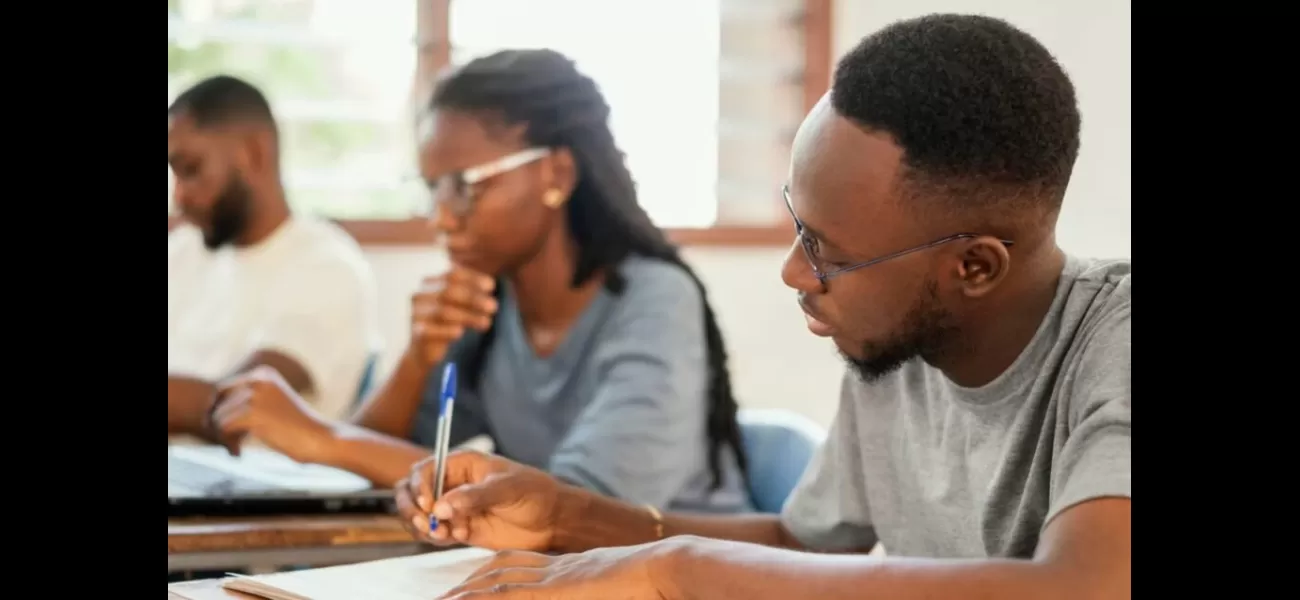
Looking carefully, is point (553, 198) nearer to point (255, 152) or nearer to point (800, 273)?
point (800, 273)

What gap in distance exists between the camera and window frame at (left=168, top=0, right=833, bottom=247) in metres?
3.62

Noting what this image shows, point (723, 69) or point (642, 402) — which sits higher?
point (723, 69)

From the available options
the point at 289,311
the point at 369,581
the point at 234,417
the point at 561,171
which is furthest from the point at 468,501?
the point at 289,311

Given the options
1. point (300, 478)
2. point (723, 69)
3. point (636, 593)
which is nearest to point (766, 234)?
point (723, 69)

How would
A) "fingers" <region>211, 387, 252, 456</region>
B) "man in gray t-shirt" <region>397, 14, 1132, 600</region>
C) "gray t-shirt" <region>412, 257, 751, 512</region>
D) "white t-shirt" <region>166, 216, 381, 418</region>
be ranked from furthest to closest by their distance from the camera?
"white t-shirt" <region>166, 216, 381, 418</region>, "fingers" <region>211, 387, 252, 456</region>, "gray t-shirt" <region>412, 257, 751, 512</region>, "man in gray t-shirt" <region>397, 14, 1132, 600</region>

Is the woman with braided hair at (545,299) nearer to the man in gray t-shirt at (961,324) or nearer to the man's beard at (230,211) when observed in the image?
the man in gray t-shirt at (961,324)

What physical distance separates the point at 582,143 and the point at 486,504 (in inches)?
35.0

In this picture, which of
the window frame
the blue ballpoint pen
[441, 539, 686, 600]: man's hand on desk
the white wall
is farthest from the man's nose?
the window frame

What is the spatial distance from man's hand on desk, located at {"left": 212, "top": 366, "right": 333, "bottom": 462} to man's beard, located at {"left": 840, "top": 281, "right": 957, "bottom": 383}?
935mm

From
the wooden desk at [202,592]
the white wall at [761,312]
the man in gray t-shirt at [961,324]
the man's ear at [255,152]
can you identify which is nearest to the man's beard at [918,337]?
the man in gray t-shirt at [961,324]

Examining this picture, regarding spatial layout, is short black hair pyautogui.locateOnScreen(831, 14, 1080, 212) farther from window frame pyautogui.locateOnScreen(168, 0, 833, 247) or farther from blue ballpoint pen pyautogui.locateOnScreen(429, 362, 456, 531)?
window frame pyautogui.locateOnScreen(168, 0, 833, 247)

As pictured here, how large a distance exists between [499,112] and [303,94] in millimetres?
1831
